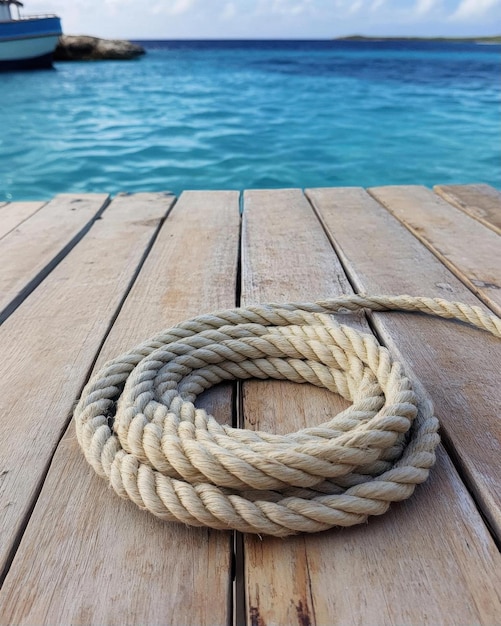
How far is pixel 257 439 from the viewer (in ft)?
2.52

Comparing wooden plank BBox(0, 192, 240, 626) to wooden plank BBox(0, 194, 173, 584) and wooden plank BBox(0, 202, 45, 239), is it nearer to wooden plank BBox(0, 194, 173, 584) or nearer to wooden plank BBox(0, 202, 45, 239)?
wooden plank BBox(0, 194, 173, 584)

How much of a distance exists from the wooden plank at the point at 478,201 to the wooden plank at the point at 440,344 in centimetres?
31

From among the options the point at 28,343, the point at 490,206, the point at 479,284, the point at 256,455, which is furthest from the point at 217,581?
the point at 490,206

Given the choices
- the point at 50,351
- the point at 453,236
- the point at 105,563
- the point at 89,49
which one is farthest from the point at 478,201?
the point at 89,49

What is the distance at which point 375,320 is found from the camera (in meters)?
1.23

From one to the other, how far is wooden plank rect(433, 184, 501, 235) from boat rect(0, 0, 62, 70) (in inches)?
732

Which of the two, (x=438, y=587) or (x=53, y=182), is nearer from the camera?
(x=438, y=587)

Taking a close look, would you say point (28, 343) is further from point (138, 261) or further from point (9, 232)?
point (9, 232)

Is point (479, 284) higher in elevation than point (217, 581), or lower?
lower

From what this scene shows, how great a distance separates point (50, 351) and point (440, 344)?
80 cm

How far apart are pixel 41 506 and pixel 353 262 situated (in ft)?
3.51

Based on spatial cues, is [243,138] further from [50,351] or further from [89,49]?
[89,49]

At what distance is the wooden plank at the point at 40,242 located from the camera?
142 cm

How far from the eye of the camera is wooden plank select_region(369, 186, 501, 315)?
4.67 ft
